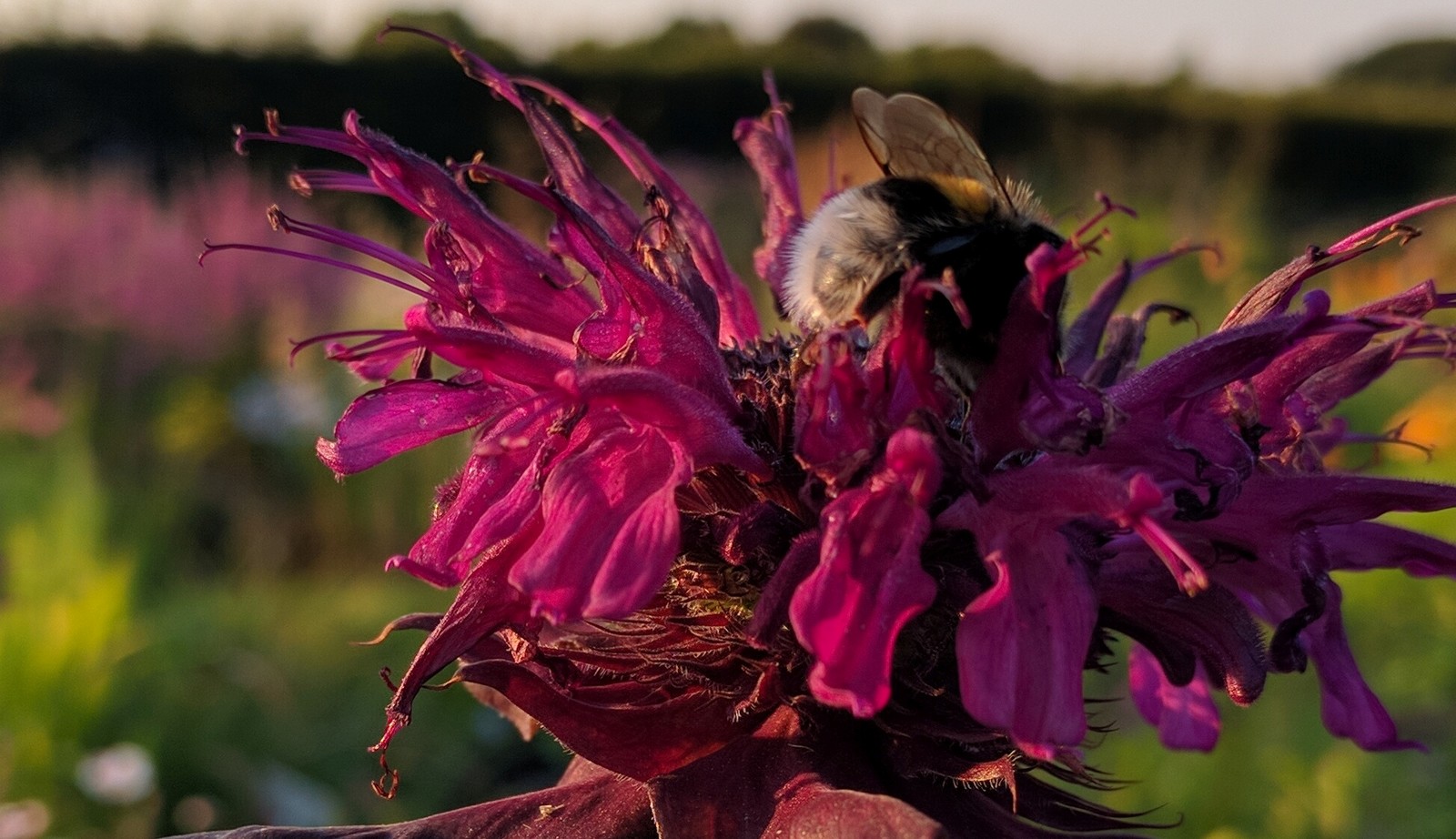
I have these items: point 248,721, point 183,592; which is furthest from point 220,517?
point 248,721

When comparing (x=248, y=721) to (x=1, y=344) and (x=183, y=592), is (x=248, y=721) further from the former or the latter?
(x=1, y=344)

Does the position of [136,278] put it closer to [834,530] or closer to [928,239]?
[928,239]

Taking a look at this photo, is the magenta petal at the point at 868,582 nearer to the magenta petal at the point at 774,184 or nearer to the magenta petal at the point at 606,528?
the magenta petal at the point at 606,528

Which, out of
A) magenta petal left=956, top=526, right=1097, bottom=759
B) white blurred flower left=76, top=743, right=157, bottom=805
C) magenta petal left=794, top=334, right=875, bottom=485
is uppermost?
magenta petal left=794, top=334, right=875, bottom=485

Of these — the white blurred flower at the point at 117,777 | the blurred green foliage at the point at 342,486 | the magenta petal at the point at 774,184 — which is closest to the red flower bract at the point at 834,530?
the magenta petal at the point at 774,184

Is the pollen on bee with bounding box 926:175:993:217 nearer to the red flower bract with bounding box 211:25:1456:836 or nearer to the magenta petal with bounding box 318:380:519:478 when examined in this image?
the red flower bract with bounding box 211:25:1456:836

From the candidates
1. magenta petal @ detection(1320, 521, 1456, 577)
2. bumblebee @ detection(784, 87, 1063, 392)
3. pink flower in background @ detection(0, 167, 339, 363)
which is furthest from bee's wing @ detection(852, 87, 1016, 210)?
pink flower in background @ detection(0, 167, 339, 363)

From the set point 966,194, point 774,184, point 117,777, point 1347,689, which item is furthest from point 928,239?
point 117,777

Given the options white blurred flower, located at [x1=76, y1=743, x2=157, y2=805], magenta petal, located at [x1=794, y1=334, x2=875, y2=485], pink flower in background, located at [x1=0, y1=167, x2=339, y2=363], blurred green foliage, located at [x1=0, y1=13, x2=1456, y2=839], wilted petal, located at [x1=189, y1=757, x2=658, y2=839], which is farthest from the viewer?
pink flower in background, located at [x1=0, y1=167, x2=339, y2=363]
